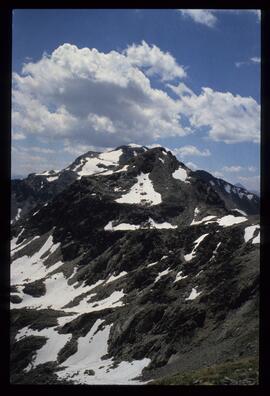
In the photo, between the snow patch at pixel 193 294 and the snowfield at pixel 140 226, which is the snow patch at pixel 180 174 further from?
the snow patch at pixel 193 294

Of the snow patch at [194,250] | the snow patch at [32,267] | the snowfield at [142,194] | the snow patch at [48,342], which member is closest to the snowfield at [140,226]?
the snowfield at [142,194]

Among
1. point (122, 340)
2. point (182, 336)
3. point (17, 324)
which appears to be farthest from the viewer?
point (17, 324)

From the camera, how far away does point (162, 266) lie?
97062 millimetres

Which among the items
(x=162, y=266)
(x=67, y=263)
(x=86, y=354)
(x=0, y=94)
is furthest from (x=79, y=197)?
(x=0, y=94)

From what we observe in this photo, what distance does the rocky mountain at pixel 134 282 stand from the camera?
6444 cm

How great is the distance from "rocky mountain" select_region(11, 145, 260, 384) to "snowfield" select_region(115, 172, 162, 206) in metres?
0.36

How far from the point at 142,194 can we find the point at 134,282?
64049 millimetres

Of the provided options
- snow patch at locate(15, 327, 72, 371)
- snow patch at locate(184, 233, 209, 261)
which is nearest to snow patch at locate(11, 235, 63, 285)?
snow patch at locate(15, 327, 72, 371)

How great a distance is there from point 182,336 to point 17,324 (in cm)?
3640

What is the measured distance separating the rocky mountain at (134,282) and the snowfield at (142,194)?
357 mm

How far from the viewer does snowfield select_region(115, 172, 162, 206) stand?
151 meters

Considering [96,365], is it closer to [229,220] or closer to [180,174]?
[229,220]

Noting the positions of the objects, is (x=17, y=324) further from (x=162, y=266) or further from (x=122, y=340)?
(x=162, y=266)

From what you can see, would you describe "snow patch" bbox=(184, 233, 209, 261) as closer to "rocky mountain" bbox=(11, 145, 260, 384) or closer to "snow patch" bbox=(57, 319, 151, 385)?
"rocky mountain" bbox=(11, 145, 260, 384)
